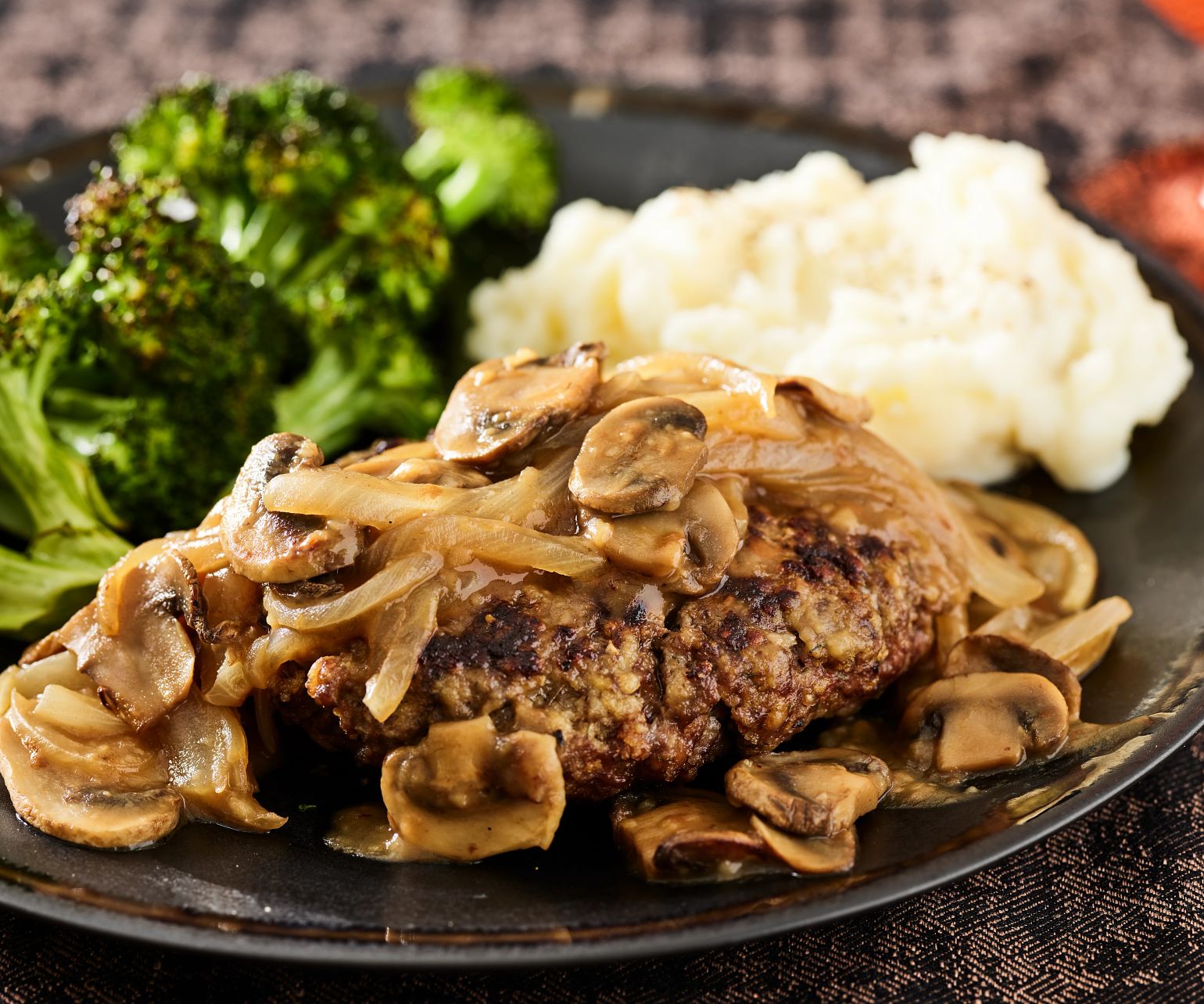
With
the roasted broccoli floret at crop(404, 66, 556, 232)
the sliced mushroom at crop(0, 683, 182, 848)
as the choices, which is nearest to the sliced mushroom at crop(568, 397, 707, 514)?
the sliced mushroom at crop(0, 683, 182, 848)

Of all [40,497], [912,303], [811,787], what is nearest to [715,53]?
[912,303]

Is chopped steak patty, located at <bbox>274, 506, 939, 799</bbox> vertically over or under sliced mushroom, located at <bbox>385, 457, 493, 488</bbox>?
under

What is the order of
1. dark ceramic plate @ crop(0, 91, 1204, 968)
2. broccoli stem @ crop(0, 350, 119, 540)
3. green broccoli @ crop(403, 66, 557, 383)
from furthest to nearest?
green broccoli @ crop(403, 66, 557, 383) → broccoli stem @ crop(0, 350, 119, 540) → dark ceramic plate @ crop(0, 91, 1204, 968)

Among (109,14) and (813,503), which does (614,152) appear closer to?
(813,503)

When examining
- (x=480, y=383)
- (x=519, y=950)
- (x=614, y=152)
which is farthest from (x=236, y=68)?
(x=519, y=950)

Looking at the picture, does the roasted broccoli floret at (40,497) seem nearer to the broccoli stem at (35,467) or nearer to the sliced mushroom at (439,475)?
the broccoli stem at (35,467)

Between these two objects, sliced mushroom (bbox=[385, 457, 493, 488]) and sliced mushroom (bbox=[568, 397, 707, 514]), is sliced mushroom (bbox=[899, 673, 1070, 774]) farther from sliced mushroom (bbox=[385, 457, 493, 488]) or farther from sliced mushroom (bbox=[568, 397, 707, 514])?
sliced mushroom (bbox=[385, 457, 493, 488])

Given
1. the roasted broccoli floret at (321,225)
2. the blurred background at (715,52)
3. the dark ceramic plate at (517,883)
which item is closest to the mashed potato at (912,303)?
the roasted broccoli floret at (321,225)

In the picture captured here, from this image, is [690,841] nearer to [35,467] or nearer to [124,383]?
[35,467]
